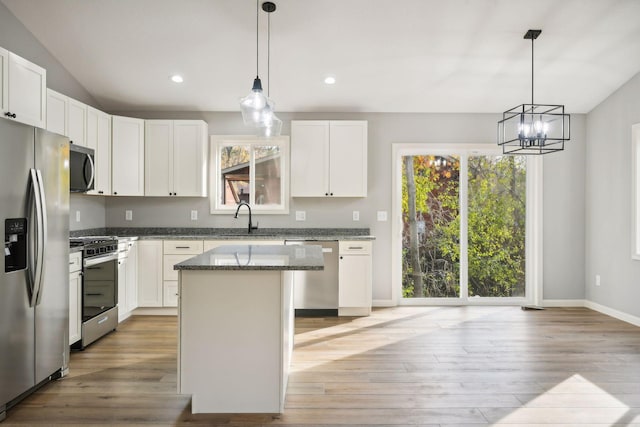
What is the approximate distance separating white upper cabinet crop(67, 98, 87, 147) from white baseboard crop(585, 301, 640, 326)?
19.3ft

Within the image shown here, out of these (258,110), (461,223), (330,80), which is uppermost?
(330,80)

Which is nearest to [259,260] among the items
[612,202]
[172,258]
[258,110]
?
[258,110]

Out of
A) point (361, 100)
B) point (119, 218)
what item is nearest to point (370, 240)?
point (361, 100)

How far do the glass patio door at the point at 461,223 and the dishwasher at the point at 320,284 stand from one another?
108 centimetres

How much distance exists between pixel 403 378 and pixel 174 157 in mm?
3519

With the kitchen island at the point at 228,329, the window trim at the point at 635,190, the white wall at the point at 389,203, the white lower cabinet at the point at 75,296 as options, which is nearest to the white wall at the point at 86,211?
the white wall at the point at 389,203

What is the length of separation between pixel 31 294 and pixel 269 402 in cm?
159

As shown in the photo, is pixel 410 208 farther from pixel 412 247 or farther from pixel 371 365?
pixel 371 365

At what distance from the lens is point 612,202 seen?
15.2 ft

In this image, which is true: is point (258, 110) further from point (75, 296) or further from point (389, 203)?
point (389, 203)

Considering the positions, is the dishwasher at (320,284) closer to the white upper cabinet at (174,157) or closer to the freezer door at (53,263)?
the white upper cabinet at (174,157)

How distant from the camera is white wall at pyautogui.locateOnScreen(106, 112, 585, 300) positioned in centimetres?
511

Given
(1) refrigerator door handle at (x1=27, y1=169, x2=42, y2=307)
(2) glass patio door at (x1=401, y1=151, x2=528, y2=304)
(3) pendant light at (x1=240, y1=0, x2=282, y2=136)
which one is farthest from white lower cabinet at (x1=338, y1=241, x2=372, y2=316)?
(1) refrigerator door handle at (x1=27, y1=169, x2=42, y2=307)

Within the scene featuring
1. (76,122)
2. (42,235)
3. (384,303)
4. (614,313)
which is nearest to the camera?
(42,235)
